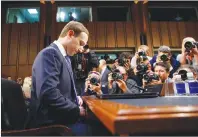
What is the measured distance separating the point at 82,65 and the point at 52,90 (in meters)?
1.81

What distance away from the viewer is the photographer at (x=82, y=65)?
3.00 m

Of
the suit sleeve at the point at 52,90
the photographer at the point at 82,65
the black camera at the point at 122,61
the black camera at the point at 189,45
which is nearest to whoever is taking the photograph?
the suit sleeve at the point at 52,90

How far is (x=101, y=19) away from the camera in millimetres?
7094

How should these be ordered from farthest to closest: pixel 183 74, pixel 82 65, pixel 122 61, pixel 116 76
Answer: pixel 82 65 < pixel 122 61 < pixel 116 76 < pixel 183 74

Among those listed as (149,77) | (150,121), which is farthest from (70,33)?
(150,121)

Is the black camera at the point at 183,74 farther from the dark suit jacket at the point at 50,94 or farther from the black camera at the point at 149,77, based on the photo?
the dark suit jacket at the point at 50,94

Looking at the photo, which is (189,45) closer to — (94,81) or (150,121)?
(94,81)

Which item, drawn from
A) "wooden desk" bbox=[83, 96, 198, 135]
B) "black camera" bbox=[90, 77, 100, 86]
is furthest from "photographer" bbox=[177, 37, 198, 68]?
"wooden desk" bbox=[83, 96, 198, 135]

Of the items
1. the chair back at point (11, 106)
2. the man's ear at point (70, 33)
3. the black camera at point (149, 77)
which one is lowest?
the chair back at point (11, 106)

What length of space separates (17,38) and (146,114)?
665 cm

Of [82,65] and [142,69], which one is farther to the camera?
[82,65]

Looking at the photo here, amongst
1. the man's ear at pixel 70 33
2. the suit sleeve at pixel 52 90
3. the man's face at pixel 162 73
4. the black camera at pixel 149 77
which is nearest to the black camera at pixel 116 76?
the black camera at pixel 149 77

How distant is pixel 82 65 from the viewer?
121 inches

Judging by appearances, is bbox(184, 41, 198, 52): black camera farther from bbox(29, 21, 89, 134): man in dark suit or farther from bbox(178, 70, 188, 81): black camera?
bbox(29, 21, 89, 134): man in dark suit
